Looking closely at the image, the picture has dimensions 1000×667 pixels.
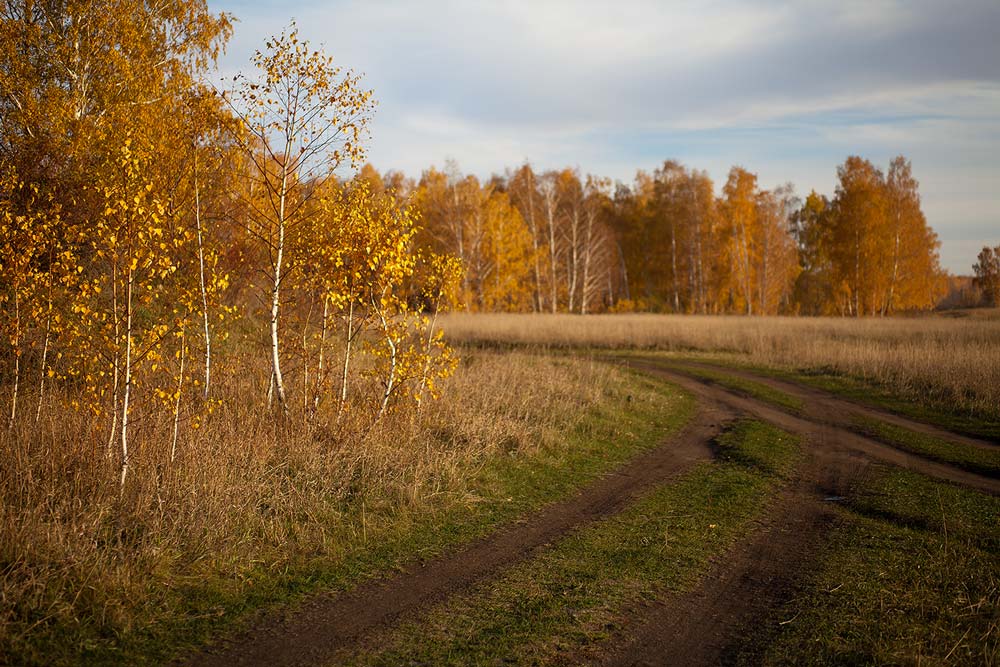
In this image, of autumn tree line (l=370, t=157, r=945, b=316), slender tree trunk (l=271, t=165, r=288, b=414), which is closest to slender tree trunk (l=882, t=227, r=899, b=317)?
autumn tree line (l=370, t=157, r=945, b=316)

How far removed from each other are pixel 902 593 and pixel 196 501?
5.98 metres

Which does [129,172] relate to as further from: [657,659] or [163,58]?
[163,58]

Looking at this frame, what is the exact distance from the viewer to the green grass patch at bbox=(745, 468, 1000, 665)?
13.7 ft

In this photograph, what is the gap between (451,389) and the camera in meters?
12.1

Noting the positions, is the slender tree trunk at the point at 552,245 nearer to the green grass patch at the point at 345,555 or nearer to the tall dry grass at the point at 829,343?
the tall dry grass at the point at 829,343

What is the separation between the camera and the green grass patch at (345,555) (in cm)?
424

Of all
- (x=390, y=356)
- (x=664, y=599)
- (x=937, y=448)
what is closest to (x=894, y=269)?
(x=937, y=448)

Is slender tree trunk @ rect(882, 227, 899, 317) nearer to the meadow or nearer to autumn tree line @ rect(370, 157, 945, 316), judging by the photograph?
autumn tree line @ rect(370, 157, 945, 316)

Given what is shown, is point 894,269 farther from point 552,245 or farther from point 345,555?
point 345,555

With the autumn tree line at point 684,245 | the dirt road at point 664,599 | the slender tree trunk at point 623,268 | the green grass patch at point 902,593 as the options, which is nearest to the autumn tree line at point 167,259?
the dirt road at point 664,599

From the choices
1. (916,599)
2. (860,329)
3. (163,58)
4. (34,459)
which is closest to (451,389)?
(34,459)

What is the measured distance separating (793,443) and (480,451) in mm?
5332

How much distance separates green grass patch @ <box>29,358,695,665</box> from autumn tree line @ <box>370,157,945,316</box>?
3414cm

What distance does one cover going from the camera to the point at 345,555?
19.3 ft
